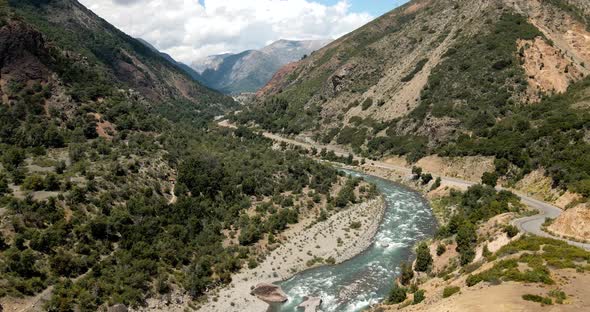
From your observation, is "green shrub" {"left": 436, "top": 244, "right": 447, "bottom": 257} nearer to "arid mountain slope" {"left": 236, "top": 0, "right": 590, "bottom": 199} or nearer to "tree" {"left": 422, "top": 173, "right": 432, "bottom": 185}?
"arid mountain slope" {"left": 236, "top": 0, "right": 590, "bottom": 199}

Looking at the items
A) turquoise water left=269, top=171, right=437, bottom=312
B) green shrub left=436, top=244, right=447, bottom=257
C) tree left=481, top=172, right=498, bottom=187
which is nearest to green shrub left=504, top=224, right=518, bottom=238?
green shrub left=436, top=244, right=447, bottom=257

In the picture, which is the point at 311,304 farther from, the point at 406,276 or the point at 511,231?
the point at 511,231

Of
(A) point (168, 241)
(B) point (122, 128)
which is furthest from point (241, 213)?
(B) point (122, 128)

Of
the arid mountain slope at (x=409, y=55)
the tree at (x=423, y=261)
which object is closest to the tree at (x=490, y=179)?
the arid mountain slope at (x=409, y=55)

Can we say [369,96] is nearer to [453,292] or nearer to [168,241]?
[168,241]

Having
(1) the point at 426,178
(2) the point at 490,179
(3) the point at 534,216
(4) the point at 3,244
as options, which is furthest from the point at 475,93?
(4) the point at 3,244
